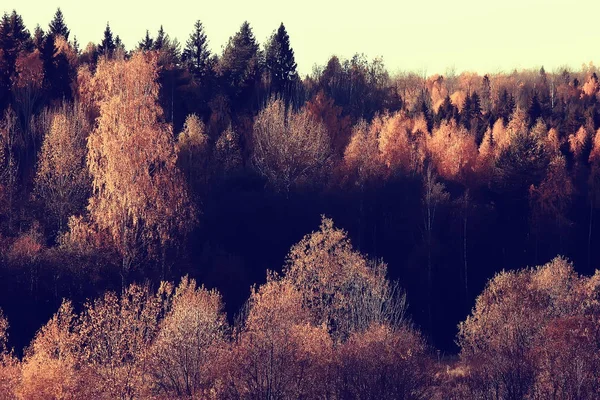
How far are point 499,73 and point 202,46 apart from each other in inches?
3288

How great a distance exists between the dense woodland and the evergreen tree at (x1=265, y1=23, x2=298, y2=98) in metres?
0.20

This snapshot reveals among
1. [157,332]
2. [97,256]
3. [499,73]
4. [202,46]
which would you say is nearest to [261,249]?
[97,256]

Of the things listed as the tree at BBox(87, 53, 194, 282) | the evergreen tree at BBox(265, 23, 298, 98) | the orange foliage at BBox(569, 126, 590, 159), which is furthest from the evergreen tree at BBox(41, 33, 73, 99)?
the orange foliage at BBox(569, 126, 590, 159)

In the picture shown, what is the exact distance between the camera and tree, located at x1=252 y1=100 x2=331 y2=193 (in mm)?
60688

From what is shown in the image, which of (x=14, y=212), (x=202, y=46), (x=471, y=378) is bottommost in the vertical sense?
(x=471, y=378)

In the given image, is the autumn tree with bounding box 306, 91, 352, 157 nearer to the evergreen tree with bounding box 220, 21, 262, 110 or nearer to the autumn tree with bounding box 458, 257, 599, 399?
the evergreen tree with bounding box 220, 21, 262, 110

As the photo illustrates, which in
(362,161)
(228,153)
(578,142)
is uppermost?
(228,153)

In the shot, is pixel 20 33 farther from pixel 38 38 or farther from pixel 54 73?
pixel 54 73

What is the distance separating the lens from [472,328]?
4138 cm

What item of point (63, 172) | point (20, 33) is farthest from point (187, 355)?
point (20, 33)

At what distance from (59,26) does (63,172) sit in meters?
33.6

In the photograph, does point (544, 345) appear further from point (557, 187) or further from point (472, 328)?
point (557, 187)

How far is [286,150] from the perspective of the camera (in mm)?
61094

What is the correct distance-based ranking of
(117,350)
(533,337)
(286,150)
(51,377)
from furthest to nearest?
(286,150)
(533,337)
(117,350)
(51,377)
